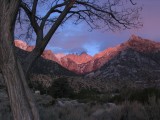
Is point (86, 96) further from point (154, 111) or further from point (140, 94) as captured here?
point (154, 111)

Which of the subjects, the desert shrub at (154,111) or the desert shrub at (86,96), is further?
the desert shrub at (86,96)

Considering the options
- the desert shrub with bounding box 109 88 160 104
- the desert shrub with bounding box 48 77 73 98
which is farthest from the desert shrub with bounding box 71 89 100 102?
the desert shrub with bounding box 109 88 160 104

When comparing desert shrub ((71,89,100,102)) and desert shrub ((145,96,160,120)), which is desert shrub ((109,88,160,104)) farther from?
A: desert shrub ((71,89,100,102))

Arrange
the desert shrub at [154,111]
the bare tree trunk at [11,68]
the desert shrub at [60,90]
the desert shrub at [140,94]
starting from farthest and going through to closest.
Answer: the desert shrub at [60,90] → the desert shrub at [140,94] → the desert shrub at [154,111] → the bare tree trunk at [11,68]

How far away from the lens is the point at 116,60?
422ft

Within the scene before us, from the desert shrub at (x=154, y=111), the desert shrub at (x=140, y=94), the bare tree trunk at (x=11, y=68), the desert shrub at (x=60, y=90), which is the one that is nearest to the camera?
the bare tree trunk at (x=11, y=68)

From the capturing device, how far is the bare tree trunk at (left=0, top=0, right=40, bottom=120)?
834 cm

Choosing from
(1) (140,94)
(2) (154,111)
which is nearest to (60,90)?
(1) (140,94)

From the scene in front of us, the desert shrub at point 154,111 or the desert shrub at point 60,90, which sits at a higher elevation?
the desert shrub at point 60,90

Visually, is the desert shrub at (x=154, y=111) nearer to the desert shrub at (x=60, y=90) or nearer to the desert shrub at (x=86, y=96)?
the desert shrub at (x=86, y=96)

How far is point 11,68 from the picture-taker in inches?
330

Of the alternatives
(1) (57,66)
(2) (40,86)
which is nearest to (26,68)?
(2) (40,86)

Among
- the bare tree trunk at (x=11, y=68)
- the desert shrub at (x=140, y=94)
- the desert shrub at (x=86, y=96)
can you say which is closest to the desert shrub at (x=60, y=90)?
the desert shrub at (x=86, y=96)

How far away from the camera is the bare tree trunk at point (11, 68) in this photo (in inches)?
328
